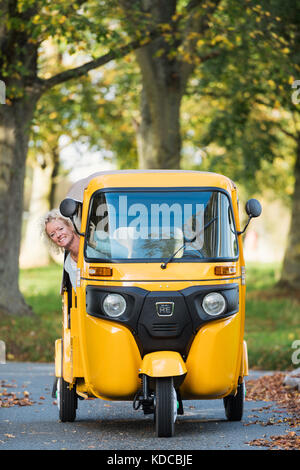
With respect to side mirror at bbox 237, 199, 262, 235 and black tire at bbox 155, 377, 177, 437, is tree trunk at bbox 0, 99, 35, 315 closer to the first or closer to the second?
side mirror at bbox 237, 199, 262, 235

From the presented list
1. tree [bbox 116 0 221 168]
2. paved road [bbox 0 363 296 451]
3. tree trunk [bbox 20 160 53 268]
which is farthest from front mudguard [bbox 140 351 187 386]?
tree trunk [bbox 20 160 53 268]

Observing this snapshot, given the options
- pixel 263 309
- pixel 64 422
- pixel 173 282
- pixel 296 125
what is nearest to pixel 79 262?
pixel 173 282

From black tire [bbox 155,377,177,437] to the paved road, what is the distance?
133 mm

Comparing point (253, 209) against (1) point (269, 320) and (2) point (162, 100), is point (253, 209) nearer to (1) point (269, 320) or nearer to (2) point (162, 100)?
(2) point (162, 100)

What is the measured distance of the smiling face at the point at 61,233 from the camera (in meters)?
8.72

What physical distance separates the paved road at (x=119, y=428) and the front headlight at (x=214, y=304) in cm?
106

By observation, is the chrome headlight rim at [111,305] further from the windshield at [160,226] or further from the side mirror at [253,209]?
the side mirror at [253,209]

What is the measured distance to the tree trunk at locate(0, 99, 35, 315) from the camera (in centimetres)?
1723

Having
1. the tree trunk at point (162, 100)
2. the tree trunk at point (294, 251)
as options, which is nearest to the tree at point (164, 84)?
the tree trunk at point (162, 100)

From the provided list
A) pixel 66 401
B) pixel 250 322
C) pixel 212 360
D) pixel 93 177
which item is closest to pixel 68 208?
pixel 93 177

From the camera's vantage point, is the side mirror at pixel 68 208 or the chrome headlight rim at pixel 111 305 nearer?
the chrome headlight rim at pixel 111 305

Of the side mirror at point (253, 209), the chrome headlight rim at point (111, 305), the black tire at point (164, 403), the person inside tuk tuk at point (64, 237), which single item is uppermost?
the side mirror at point (253, 209)

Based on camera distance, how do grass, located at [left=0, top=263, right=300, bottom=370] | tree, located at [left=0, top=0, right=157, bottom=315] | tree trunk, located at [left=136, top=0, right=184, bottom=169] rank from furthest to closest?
tree trunk, located at [left=136, top=0, right=184, bottom=169] < tree, located at [left=0, top=0, right=157, bottom=315] < grass, located at [left=0, top=263, right=300, bottom=370]
